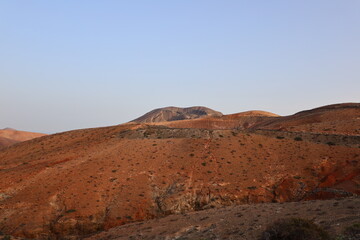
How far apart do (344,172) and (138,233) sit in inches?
825

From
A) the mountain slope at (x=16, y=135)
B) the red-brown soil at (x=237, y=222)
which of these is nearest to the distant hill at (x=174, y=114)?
the mountain slope at (x=16, y=135)

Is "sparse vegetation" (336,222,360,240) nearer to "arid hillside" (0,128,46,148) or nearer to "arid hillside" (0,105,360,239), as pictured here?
"arid hillside" (0,105,360,239)

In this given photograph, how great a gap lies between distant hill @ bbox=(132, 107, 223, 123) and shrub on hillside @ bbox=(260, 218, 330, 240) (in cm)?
10162

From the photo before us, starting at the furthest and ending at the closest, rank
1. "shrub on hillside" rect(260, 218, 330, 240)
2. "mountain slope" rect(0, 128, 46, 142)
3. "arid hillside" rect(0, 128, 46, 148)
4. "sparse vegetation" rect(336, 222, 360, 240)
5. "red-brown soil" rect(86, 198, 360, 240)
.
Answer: "mountain slope" rect(0, 128, 46, 142) < "arid hillside" rect(0, 128, 46, 148) < "red-brown soil" rect(86, 198, 360, 240) < "shrub on hillside" rect(260, 218, 330, 240) < "sparse vegetation" rect(336, 222, 360, 240)

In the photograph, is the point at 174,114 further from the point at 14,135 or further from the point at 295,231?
the point at 295,231

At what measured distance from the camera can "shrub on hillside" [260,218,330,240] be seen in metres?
12.3

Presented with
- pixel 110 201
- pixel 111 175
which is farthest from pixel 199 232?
pixel 111 175

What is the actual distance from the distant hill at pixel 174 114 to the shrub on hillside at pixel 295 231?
333 ft

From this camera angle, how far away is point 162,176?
97.0 feet

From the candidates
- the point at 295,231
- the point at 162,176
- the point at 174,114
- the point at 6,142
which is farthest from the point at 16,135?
the point at 295,231

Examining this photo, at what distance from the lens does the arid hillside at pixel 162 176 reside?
2380 cm

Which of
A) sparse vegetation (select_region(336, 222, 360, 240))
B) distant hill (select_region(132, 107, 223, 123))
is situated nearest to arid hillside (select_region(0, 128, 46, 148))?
distant hill (select_region(132, 107, 223, 123))

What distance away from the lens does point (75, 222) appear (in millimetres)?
22922

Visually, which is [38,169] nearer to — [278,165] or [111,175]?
[111,175]
